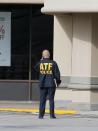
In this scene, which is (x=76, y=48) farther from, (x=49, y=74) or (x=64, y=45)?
(x=49, y=74)

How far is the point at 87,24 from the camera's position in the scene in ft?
72.0

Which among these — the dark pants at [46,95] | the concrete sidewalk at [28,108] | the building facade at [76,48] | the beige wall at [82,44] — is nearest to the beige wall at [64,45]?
the building facade at [76,48]

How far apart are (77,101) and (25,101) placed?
8.61 ft

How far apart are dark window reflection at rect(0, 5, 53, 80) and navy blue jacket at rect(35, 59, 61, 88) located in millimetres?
4392

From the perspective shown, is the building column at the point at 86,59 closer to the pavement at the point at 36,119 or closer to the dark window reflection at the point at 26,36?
the pavement at the point at 36,119

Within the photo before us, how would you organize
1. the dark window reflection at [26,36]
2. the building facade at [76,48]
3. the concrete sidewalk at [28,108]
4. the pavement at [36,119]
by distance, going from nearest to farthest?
the pavement at [36,119]
the concrete sidewalk at [28,108]
the building facade at [76,48]
the dark window reflection at [26,36]

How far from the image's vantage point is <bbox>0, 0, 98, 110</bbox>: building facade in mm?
21875

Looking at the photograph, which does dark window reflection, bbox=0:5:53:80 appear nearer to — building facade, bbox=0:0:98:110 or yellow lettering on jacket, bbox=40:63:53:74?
building facade, bbox=0:0:98:110

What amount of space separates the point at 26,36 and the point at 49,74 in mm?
4808

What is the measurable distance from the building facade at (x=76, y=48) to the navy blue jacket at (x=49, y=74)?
2.62 meters

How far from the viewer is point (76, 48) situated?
22203 millimetres

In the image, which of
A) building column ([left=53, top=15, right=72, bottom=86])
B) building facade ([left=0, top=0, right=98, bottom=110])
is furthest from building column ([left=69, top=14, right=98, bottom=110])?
building column ([left=53, top=15, right=72, bottom=86])

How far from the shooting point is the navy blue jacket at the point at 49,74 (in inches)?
771

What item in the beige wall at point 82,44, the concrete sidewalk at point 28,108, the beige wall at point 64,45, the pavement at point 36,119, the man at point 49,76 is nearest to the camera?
the pavement at point 36,119
